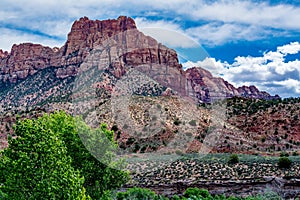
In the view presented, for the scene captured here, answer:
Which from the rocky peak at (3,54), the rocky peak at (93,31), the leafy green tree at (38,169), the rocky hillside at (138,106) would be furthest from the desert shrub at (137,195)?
the rocky peak at (3,54)

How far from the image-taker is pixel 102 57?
9462cm

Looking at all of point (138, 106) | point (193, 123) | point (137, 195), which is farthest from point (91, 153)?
point (138, 106)

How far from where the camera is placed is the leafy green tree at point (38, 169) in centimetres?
1186

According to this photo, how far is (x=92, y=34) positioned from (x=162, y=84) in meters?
73.9

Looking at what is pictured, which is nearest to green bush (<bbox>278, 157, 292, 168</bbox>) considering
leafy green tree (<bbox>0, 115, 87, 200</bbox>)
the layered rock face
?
leafy green tree (<bbox>0, 115, 87, 200</bbox>)

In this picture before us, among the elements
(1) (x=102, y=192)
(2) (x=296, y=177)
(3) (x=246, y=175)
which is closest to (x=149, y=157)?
(3) (x=246, y=175)

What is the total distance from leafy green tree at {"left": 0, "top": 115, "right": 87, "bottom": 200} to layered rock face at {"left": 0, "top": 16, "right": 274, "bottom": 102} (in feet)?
222

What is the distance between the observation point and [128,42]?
107 meters

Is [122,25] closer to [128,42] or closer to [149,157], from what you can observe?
[128,42]

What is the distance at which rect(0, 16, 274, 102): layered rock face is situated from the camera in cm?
9025

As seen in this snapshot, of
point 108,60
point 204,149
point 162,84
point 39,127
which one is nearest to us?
point 39,127

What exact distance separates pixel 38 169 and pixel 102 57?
83.9 m

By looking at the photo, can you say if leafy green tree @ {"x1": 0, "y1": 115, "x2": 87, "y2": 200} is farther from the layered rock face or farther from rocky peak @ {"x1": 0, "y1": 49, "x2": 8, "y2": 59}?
rocky peak @ {"x1": 0, "y1": 49, "x2": 8, "y2": 59}

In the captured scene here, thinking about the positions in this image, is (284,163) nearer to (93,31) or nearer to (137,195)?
(137,195)
